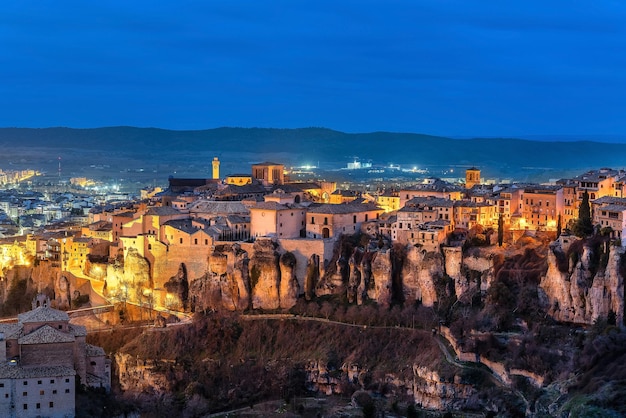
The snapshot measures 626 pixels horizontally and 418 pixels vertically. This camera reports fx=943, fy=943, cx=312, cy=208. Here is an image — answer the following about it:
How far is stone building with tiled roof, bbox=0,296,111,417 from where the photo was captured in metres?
33.1

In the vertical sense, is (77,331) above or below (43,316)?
below

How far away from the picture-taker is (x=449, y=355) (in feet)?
145

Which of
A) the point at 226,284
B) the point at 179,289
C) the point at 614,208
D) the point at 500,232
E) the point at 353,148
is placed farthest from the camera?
the point at 353,148

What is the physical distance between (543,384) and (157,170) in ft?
430

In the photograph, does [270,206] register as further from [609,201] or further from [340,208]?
[609,201]

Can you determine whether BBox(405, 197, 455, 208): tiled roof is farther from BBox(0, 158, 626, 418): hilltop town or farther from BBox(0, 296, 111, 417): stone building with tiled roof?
Answer: BBox(0, 296, 111, 417): stone building with tiled roof

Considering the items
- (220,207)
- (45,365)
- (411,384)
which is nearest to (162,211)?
(220,207)

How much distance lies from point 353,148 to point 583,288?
13645cm

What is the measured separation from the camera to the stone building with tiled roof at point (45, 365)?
109ft

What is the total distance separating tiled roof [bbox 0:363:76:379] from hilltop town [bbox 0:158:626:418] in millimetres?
13435

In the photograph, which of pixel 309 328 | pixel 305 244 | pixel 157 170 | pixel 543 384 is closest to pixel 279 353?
pixel 309 328

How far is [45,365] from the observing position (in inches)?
1348

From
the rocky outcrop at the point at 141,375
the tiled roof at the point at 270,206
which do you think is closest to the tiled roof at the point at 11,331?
the rocky outcrop at the point at 141,375

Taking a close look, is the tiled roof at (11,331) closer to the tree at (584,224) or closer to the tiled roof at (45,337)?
the tiled roof at (45,337)
